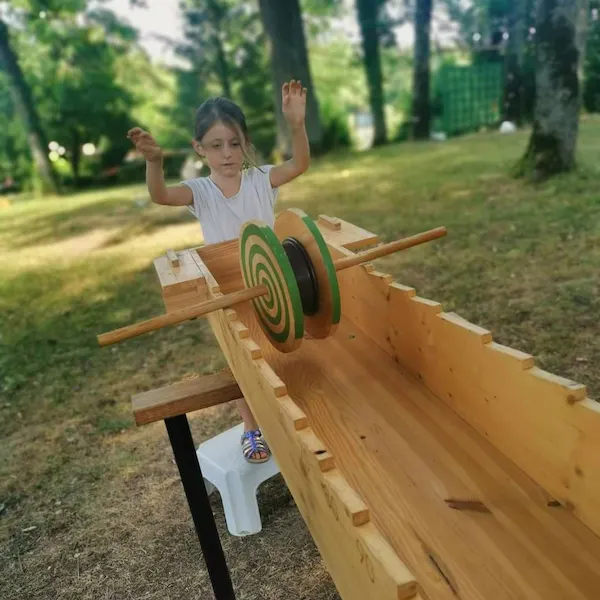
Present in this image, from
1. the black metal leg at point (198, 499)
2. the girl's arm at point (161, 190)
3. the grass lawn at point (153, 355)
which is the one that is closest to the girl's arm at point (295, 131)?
the girl's arm at point (161, 190)

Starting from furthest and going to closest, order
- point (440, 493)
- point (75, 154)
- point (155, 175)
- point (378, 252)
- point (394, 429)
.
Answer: point (75, 154)
point (155, 175)
point (378, 252)
point (394, 429)
point (440, 493)

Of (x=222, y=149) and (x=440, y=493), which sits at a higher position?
(x=222, y=149)

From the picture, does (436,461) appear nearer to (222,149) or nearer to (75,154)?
(222,149)

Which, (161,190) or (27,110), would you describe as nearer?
(161,190)

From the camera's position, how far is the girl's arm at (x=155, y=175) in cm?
227

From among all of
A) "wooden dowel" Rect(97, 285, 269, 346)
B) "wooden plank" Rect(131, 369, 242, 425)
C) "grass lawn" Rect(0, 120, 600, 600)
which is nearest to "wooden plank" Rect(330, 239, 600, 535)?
"wooden dowel" Rect(97, 285, 269, 346)

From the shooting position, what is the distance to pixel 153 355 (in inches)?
181

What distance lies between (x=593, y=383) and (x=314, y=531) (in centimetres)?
227

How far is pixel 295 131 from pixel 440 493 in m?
1.65

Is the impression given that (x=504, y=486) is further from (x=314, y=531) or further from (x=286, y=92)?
(x=286, y=92)

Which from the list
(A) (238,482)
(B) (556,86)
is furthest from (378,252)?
(B) (556,86)

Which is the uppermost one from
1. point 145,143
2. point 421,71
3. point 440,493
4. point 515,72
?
point 145,143

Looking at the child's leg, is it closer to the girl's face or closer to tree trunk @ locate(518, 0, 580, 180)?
the girl's face

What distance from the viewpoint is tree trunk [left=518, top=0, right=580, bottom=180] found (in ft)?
22.1
